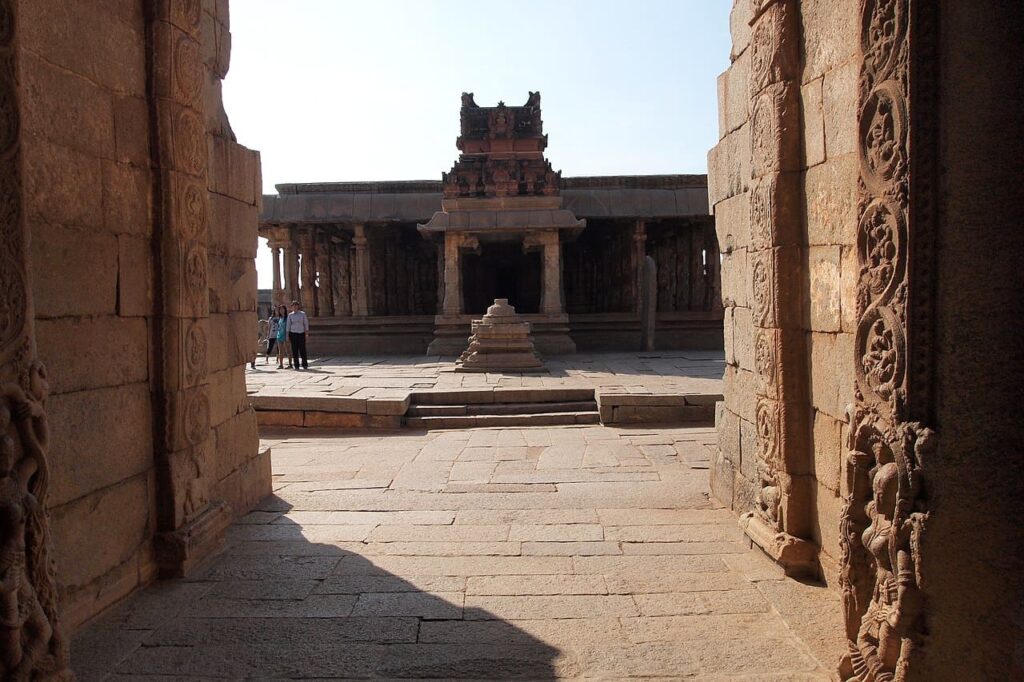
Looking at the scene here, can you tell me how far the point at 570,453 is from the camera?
21.0ft

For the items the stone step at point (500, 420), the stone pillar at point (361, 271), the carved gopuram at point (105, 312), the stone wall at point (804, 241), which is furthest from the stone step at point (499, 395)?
the stone pillar at point (361, 271)

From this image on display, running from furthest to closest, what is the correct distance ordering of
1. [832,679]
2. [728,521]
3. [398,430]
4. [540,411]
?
[540,411], [398,430], [728,521], [832,679]

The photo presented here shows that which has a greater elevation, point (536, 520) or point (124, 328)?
point (124, 328)

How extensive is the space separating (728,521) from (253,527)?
3037 millimetres

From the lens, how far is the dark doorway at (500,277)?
19156 millimetres

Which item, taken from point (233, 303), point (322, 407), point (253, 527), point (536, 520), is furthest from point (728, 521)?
point (322, 407)

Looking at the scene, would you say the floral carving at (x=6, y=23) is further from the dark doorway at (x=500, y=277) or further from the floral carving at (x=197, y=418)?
the dark doorway at (x=500, y=277)

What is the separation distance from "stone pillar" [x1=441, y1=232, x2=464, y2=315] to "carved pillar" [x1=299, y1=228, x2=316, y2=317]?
452 centimetres

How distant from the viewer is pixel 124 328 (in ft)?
10.8

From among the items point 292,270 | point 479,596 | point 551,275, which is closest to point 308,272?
point 292,270

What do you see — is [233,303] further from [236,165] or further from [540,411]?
[540,411]

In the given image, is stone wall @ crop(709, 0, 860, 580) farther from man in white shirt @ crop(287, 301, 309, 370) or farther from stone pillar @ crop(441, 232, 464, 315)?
stone pillar @ crop(441, 232, 464, 315)

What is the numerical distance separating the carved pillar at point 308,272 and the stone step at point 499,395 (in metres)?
10.0

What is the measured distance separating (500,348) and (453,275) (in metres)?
3.91
